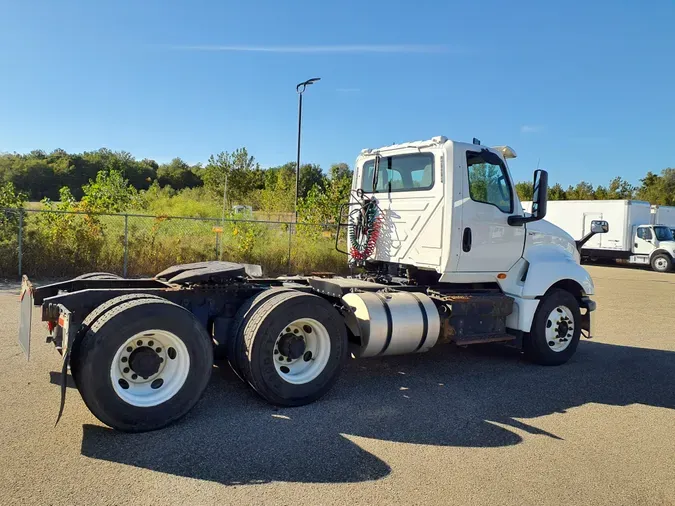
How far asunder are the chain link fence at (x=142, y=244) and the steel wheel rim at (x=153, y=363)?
32.2 feet

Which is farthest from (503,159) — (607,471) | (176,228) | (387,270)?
(176,228)

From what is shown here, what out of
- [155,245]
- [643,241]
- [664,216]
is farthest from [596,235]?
[155,245]

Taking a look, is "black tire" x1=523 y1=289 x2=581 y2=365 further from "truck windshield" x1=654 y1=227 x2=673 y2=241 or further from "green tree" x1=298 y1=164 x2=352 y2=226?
"truck windshield" x1=654 y1=227 x2=673 y2=241

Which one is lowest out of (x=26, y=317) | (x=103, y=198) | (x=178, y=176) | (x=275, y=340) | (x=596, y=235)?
(x=275, y=340)

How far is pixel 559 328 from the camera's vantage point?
7.27 metres

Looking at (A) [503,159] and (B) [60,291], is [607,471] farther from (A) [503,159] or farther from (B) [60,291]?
(B) [60,291]

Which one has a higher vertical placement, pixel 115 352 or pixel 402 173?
pixel 402 173

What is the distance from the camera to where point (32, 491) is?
3.34 meters

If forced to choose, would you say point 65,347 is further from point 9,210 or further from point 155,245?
point 155,245

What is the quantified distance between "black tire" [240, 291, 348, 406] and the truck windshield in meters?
25.7

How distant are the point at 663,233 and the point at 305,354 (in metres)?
26.4

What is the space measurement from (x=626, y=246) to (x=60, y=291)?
27358 mm

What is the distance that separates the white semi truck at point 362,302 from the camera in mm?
4395

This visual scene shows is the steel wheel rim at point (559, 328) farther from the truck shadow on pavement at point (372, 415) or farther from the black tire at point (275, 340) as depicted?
the black tire at point (275, 340)
